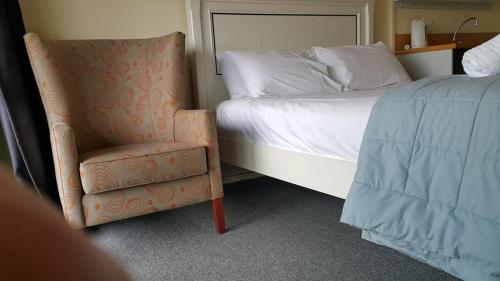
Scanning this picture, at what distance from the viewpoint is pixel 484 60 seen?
1179 millimetres

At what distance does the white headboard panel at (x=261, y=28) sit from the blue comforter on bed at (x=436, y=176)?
151 cm

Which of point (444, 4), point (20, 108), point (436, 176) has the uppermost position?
point (444, 4)

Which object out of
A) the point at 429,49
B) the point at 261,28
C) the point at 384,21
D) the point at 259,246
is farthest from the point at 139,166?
the point at 384,21

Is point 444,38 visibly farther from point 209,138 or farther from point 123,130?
point 123,130

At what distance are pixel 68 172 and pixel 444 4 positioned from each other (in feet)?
11.3

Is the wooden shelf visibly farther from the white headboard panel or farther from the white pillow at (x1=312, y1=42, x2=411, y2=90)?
the white pillow at (x1=312, y1=42, x2=411, y2=90)

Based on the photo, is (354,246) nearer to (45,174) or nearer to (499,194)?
(499,194)

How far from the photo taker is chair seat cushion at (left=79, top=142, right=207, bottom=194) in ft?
5.07

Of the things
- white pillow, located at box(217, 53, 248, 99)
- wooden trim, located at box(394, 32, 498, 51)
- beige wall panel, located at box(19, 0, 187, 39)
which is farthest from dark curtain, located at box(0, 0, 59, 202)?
wooden trim, located at box(394, 32, 498, 51)

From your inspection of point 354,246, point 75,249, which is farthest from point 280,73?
point 75,249

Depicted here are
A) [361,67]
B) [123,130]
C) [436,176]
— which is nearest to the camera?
[436,176]

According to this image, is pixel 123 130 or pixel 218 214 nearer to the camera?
pixel 218 214

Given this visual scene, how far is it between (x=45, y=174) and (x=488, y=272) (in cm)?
196

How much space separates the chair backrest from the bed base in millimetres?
392
